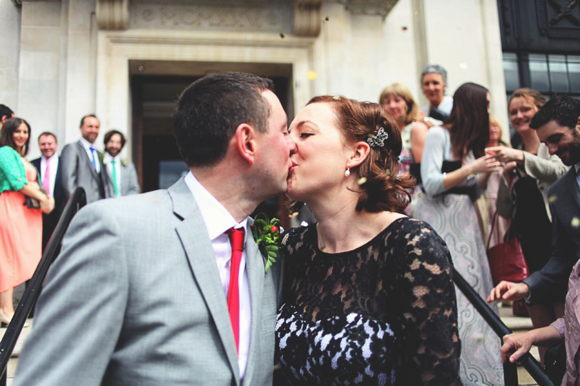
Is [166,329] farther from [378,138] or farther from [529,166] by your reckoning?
[529,166]

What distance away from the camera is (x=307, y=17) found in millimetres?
8242

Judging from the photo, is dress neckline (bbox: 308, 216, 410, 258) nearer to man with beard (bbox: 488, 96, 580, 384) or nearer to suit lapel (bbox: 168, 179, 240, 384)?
suit lapel (bbox: 168, 179, 240, 384)

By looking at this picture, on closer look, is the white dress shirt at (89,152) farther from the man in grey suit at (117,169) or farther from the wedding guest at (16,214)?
the wedding guest at (16,214)

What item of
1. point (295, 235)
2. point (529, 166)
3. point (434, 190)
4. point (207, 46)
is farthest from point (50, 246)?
point (207, 46)

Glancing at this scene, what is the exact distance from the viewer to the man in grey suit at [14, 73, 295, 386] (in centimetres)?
152

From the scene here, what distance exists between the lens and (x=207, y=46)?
8.21 m

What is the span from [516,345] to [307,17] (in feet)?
21.7

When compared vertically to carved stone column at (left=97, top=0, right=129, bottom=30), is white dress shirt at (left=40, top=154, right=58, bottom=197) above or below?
below

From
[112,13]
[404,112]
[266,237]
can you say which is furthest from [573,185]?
[112,13]

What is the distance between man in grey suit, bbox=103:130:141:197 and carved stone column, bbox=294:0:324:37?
332 centimetres

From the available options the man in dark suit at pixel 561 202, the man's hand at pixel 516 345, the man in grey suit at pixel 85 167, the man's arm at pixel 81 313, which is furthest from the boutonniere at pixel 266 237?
the man in grey suit at pixel 85 167

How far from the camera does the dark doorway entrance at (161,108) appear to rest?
857cm

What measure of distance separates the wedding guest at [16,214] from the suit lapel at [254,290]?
13.5 ft

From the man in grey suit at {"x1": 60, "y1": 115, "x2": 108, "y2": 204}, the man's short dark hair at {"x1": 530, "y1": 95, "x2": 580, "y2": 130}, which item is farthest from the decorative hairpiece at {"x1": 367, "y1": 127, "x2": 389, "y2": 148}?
the man in grey suit at {"x1": 60, "y1": 115, "x2": 108, "y2": 204}
